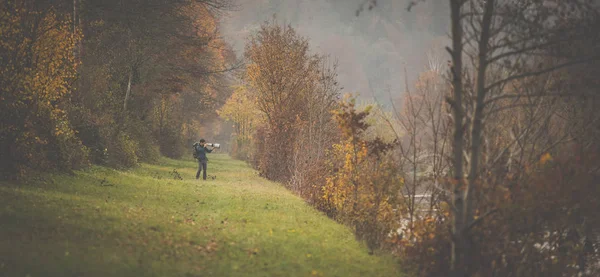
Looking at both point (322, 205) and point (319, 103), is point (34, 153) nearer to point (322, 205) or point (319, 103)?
point (322, 205)

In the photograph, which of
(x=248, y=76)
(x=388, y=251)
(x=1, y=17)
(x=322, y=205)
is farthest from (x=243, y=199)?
(x=248, y=76)

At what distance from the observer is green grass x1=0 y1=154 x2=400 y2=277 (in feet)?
24.5

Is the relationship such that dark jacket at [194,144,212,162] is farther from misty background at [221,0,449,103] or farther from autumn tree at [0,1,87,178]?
misty background at [221,0,449,103]

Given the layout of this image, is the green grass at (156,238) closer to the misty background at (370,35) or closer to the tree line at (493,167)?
the tree line at (493,167)

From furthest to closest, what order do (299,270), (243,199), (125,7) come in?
(125,7) → (243,199) → (299,270)

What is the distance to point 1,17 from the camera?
12320mm

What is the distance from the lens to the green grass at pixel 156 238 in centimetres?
748

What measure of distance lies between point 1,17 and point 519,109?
1574cm

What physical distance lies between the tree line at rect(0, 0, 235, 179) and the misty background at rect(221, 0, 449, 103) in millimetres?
71308

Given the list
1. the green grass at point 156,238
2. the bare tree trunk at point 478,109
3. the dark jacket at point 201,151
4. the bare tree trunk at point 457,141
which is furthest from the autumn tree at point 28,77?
the bare tree trunk at point 478,109

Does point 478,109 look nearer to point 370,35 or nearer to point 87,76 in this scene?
point 87,76

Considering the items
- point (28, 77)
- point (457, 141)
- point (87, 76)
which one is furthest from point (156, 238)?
point (87, 76)

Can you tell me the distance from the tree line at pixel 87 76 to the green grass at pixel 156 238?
1.54 meters

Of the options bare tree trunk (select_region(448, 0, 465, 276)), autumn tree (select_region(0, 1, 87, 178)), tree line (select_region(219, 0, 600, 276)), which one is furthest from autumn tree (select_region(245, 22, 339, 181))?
bare tree trunk (select_region(448, 0, 465, 276))
